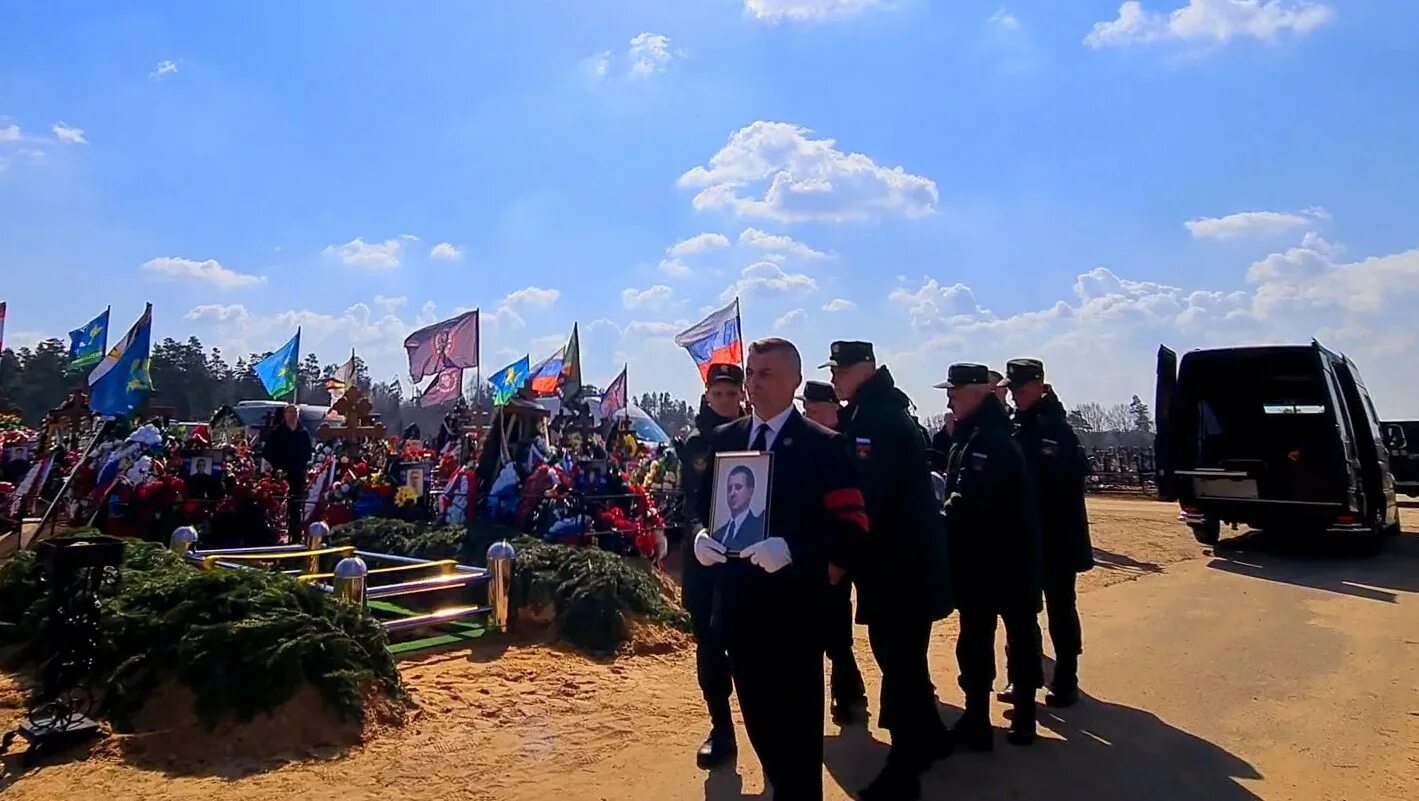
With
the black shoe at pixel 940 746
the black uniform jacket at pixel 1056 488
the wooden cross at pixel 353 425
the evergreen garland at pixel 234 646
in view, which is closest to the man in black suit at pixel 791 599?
the black shoe at pixel 940 746

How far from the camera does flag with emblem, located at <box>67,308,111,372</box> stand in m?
19.0

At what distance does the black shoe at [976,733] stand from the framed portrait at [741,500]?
2269 millimetres

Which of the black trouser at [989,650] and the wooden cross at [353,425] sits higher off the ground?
the wooden cross at [353,425]

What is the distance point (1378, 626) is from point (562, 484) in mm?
7796

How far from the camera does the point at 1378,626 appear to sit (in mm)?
7375

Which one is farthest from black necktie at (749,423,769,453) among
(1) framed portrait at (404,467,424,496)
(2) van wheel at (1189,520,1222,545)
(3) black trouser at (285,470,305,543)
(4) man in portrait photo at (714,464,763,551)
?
(2) van wheel at (1189,520,1222,545)

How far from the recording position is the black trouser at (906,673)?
12.6ft

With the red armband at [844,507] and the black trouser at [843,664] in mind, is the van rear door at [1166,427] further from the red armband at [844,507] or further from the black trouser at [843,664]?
the red armband at [844,507]

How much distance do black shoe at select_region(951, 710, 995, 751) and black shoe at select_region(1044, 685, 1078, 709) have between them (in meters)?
0.96

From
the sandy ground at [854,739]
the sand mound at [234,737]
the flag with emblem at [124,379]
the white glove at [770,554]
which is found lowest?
the sandy ground at [854,739]

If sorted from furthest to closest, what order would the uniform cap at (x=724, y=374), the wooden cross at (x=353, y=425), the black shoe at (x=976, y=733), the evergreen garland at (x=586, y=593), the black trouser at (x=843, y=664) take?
the wooden cross at (x=353, y=425), the evergreen garland at (x=586, y=593), the black trouser at (x=843, y=664), the uniform cap at (x=724, y=374), the black shoe at (x=976, y=733)

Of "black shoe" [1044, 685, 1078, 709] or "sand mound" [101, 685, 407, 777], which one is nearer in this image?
"sand mound" [101, 685, 407, 777]

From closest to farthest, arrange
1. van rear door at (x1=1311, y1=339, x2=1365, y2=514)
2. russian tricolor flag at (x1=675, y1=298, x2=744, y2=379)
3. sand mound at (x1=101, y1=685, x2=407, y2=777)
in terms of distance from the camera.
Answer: sand mound at (x1=101, y1=685, x2=407, y2=777), van rear door at (x1=1311, y1=339, x2=1365, y2=514), russian tricolor flag at (x1=675, y1=298, x2=744, y2=379)

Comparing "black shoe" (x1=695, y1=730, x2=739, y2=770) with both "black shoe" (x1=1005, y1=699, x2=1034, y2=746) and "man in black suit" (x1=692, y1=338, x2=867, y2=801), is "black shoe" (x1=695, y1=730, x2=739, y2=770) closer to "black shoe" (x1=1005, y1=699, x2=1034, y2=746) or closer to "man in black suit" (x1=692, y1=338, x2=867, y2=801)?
"man in black suit" (x1=692, y1=338, x2=867, y2=801)
